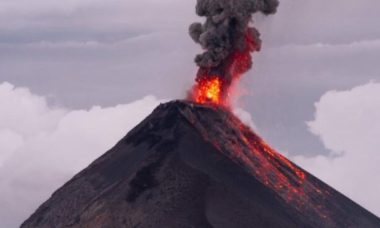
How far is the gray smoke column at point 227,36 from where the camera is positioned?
442ft

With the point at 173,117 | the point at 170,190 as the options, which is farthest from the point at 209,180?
the point at 173,117

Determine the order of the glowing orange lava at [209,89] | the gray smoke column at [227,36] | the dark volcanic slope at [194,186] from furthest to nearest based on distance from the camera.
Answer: the glowing orange lava at [209,89] < the gray smoke column at [227,36] < the dark volcanic slope at [194,186]

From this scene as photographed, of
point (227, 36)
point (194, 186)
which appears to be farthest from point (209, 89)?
point (194, 186)

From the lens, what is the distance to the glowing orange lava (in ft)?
450

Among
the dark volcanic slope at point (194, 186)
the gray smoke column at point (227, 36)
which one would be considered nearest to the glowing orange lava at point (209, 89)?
the gray smoke column at point (227, 36)

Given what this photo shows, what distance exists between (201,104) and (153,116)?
20.1 feet

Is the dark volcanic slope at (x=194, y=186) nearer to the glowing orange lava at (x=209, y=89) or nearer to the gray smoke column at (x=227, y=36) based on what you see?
the glowing orange lava at (x=209, y=89)

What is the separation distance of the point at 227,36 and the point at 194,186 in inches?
932

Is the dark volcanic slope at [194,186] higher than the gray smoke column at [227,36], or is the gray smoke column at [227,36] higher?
the gray smoke column at [227,36]

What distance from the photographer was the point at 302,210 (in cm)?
12456

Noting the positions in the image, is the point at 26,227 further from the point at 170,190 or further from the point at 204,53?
the point at 204,53

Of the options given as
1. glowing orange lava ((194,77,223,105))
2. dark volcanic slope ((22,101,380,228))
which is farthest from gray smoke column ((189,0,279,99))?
dark volcanic slope ((22,101,380,228))

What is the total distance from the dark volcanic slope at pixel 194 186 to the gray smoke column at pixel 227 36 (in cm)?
560

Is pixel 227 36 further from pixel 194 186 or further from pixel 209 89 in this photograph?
pixel 194 186
